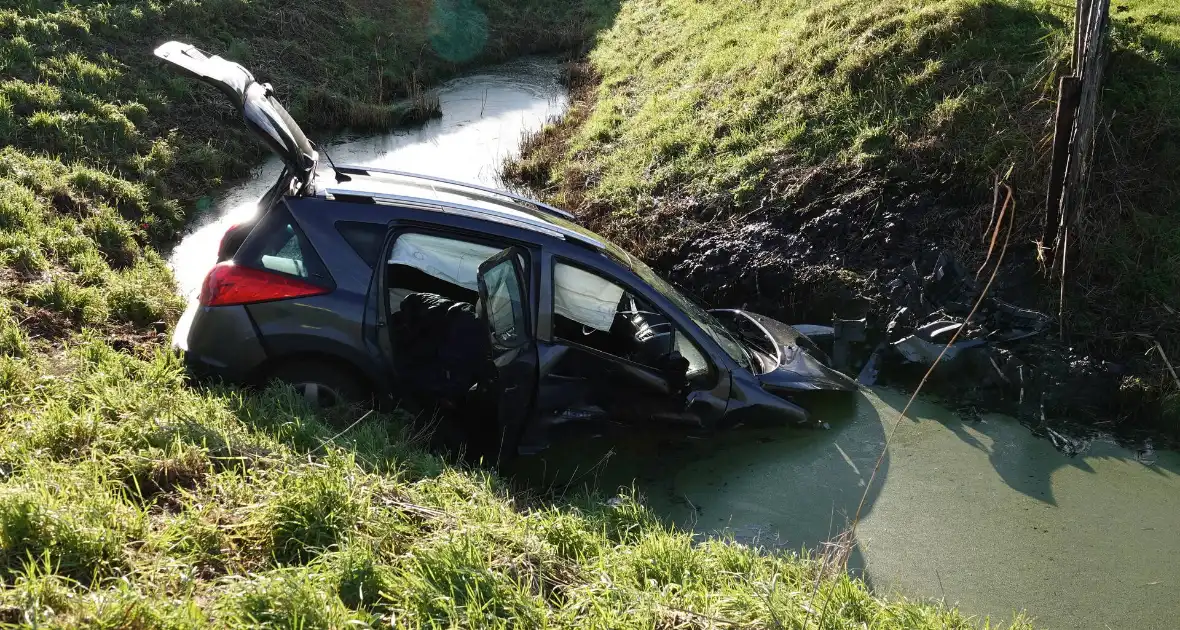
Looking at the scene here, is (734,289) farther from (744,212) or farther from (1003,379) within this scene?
(1003,379)

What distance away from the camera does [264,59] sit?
50.2 feet

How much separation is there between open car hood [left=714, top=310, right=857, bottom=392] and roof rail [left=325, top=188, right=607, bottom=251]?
1.66 metres

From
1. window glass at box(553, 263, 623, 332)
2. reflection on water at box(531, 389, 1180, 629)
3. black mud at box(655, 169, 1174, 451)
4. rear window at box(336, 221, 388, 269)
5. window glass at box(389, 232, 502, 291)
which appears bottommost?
reflection on water at box(531, 389, 1180, 629)

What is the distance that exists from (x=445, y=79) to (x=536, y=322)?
13.7 meters

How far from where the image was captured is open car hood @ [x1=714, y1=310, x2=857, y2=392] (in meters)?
6.29

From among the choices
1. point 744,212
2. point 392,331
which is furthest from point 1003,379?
point 392,331

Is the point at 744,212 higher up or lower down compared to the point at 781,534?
higher up

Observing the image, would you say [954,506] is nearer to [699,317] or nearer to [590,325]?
[699,317]

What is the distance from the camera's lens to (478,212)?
549cm

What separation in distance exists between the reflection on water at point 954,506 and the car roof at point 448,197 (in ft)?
4.75

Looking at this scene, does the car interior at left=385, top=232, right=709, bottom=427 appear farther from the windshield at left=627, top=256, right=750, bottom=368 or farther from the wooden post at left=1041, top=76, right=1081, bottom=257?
the wooden post at left=1041, top=76, right=1081, bottom=257

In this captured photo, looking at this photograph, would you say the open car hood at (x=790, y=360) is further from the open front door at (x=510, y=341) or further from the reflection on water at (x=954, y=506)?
the open front door at (x=510, y=341)

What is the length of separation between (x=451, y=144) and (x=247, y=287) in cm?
900

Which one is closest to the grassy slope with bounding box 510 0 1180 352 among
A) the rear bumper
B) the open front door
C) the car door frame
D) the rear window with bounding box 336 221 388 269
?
the car door frame
